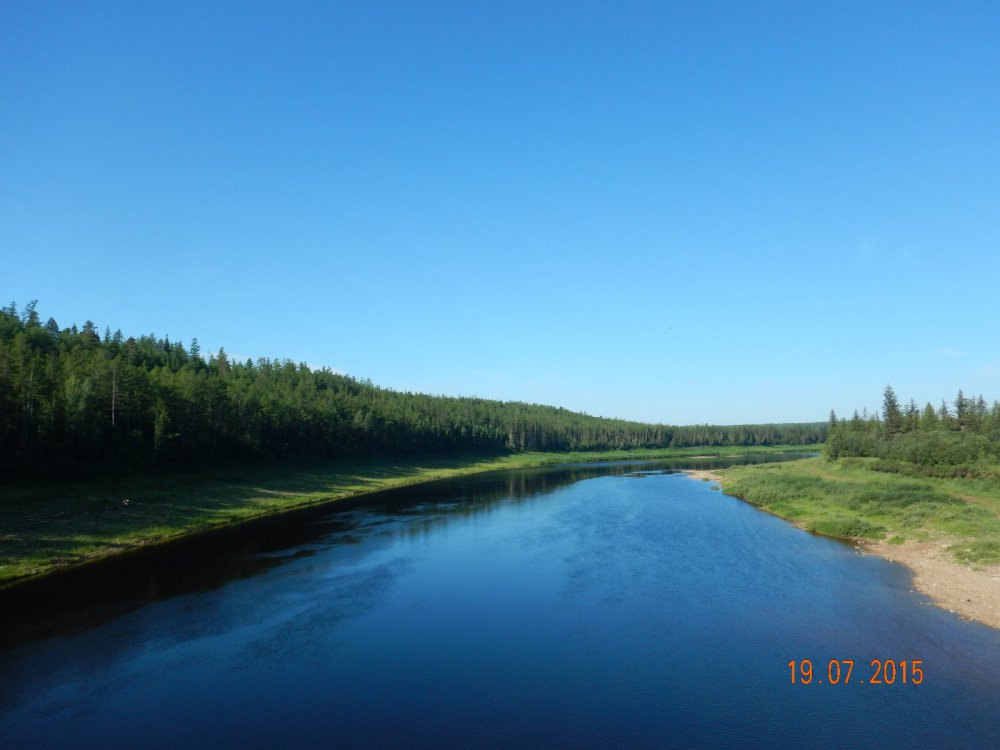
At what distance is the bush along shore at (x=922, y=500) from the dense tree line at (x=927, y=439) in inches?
6.3

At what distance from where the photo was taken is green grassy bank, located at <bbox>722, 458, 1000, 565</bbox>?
117 feet

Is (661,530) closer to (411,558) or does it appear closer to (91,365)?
(411,558)

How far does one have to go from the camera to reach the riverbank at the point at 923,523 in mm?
26891

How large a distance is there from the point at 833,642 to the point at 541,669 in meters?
11.7

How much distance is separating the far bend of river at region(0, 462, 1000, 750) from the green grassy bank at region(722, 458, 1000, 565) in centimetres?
493

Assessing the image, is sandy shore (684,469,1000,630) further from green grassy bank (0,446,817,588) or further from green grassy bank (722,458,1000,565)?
green grassy bank (0,446,817,588)

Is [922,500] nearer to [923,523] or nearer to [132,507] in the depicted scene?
[923,523]

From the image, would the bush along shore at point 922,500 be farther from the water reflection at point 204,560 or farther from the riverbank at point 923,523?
the water reflection at point 204,560

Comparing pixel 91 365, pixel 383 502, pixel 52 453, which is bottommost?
pixel 383 502

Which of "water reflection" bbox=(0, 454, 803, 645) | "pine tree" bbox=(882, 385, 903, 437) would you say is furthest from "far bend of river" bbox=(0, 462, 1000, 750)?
"pine tree" bbox=(882, 385, 903, 437)

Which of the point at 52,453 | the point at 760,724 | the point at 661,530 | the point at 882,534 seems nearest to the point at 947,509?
the point at 882,534

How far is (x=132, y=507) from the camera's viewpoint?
48000 millimetres

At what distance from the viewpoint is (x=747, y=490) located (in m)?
66.9
